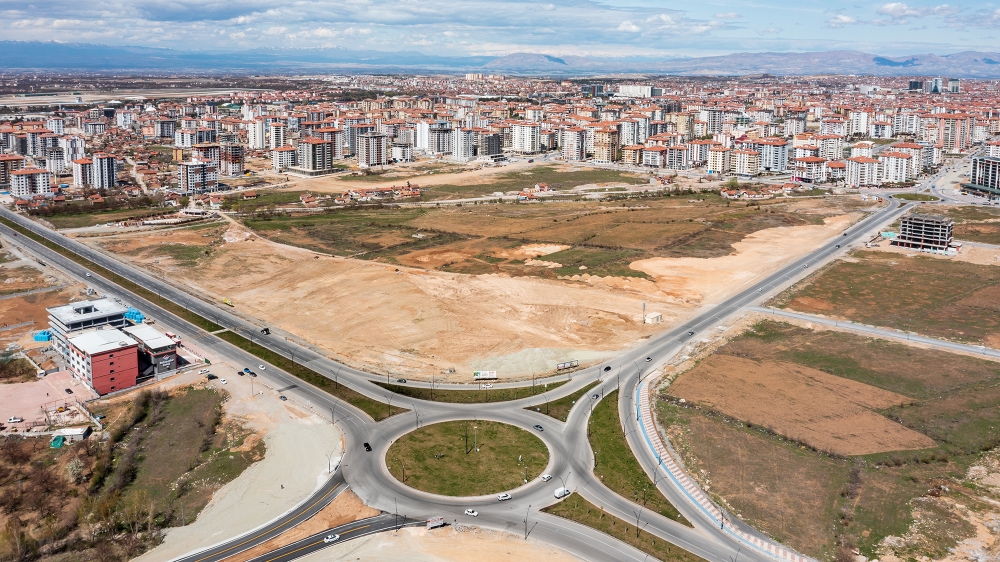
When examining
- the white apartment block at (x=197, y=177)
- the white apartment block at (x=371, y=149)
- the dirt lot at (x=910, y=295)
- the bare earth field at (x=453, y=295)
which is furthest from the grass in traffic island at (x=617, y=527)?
the white apartment block at (x=371, y=149)

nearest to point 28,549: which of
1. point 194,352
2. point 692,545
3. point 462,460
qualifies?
point 462,460

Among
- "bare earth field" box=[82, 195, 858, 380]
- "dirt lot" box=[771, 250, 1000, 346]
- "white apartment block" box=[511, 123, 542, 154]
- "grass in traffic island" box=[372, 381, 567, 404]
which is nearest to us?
"grass in traffic island" box=[372, 381, 567, 404]

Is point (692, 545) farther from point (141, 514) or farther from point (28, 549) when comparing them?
point (28, 549)

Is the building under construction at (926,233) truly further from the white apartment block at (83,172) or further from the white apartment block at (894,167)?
the white apartment block at (83,172)

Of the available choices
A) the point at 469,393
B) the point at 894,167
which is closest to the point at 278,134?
the point at 894,167

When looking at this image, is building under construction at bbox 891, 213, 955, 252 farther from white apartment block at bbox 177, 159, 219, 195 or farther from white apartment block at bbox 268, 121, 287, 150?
→ white apartment block at bbox 268, 121, 287, 150

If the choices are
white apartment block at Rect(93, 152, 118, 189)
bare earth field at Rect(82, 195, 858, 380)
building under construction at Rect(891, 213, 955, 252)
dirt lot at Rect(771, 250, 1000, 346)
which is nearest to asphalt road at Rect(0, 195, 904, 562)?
bare earth field at Rect(82, 195, 858, 380)
